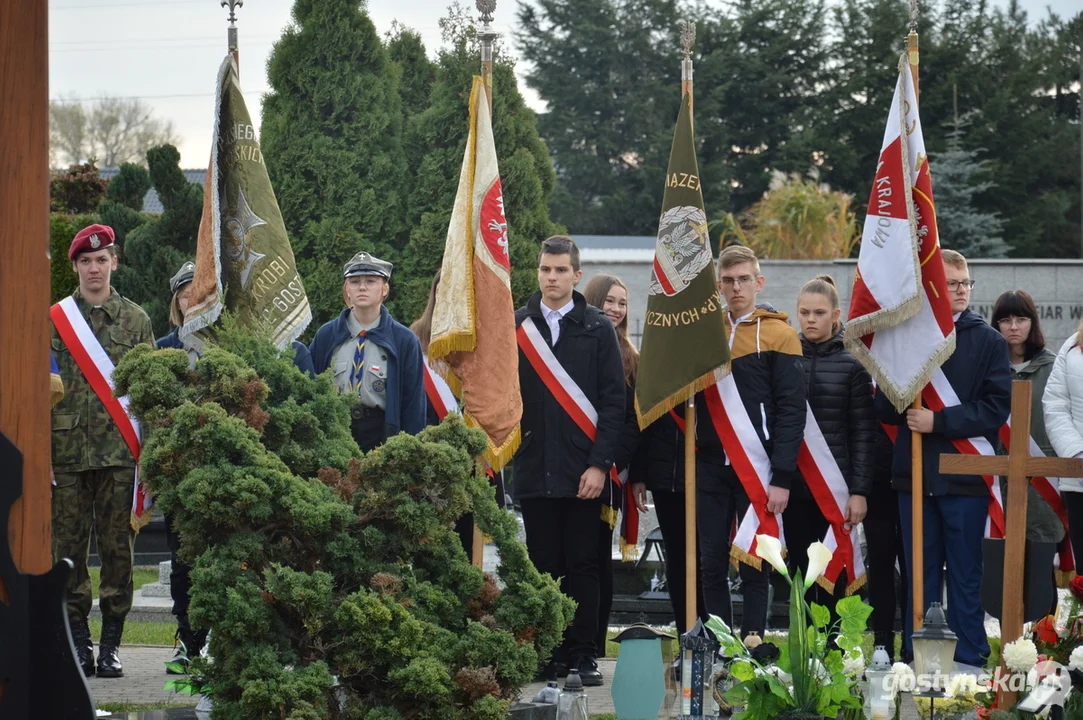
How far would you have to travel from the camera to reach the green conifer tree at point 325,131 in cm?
1897

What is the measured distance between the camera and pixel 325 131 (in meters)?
19.5

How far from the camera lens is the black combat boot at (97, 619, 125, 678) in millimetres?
6992

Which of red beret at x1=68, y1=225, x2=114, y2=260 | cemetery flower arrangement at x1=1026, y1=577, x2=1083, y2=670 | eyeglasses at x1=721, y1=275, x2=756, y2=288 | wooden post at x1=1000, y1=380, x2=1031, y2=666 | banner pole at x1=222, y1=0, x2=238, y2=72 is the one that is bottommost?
cemetery flower arrangement at x1=1026, y1=577, x2=1083, y2=670

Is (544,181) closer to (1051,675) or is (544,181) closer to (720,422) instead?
(720,422)

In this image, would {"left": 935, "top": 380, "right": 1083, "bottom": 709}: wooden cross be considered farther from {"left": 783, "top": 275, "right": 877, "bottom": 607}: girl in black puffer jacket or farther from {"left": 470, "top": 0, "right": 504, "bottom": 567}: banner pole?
{"left": 470, "top": 0, "right": 504, "bottom": 567}: banner pole

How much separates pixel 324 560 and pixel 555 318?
262cm

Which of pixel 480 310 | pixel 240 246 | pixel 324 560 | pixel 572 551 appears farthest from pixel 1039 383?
pixel 324 560

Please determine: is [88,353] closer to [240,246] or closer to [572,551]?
[240,246]

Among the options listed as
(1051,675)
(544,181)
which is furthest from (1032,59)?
(1051,675)

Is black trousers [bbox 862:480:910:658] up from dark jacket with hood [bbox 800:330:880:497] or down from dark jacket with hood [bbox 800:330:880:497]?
down

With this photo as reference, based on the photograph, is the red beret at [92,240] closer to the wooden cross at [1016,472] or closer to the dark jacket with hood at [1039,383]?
the wooden cross at [1016,472]

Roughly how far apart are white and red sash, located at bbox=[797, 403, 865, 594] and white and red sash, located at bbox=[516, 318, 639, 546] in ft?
3.05

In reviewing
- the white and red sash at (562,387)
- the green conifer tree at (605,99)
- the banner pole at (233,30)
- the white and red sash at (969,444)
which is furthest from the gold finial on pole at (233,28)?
the green conifer tree at (605,99)

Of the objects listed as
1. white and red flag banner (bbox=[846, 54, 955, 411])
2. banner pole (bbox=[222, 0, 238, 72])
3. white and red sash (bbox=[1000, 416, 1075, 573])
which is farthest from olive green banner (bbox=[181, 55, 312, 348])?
white and red sash (bbox=[1000, 416, 1075, 573])
